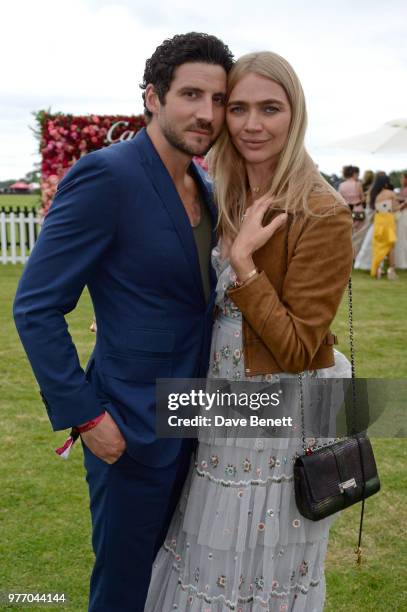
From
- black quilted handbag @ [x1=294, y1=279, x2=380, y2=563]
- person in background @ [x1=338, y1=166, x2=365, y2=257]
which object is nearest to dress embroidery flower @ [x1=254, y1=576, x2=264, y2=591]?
black quilted handbag @ [x1=294, y1=279, x2=380, y2=563]

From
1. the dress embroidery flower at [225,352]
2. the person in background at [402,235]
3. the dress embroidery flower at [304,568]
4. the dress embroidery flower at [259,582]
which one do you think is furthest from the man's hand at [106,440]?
the person in background at [402,235]

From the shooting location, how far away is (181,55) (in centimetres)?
238

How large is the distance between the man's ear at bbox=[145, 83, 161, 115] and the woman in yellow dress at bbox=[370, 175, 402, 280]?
37.7 feet

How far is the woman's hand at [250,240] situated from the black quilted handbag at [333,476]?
36cm

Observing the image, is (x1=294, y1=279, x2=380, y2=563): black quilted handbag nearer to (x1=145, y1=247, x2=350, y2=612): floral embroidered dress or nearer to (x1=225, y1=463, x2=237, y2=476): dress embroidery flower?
(x1=145, y1=247, x2=350, y2=612): floral embroidered dress

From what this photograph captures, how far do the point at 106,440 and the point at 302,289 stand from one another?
84 centimetres

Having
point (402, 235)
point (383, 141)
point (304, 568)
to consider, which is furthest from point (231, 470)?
point (383, 141)

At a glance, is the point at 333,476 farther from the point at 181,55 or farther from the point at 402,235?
the point at 402,235

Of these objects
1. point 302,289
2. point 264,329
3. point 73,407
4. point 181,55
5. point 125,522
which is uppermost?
point 181,55

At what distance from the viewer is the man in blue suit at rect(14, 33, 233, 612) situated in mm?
2168

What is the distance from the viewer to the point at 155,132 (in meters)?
2.45

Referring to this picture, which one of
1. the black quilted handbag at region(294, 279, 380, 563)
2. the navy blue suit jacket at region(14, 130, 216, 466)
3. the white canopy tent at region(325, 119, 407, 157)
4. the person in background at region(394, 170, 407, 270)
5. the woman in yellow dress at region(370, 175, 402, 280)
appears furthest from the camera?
the white canopy tent at region(325, 119, 407, 157)

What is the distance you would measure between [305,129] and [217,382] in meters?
1.00

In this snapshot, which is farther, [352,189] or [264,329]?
[352,189]
